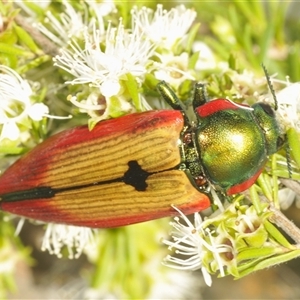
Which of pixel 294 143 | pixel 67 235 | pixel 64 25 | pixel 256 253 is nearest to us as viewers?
pixel 256 253

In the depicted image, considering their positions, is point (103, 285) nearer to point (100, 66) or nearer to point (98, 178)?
point (98, 178)

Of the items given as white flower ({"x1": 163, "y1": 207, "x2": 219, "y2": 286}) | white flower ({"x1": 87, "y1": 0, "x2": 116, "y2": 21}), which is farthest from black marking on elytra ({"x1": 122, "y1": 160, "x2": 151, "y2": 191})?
white flower ({"x1": 87, "y1": 0, "x2": 116, "y2": 21})

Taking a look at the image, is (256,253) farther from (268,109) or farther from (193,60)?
(193,60)

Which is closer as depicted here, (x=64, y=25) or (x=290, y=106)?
(x=290, y=106)

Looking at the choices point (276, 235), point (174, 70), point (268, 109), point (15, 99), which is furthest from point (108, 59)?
point (276, 235)

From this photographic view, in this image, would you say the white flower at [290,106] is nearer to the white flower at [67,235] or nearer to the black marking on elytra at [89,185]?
the black marking on elytra at [89,185]

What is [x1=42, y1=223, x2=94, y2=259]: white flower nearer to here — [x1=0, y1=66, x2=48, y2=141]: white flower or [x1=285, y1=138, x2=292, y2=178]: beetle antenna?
[x1=0, y1=66, x2=48, y2=141]: white flower

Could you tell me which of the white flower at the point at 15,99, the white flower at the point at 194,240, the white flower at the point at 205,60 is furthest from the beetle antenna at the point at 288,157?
the white flower at the point at 15,99
